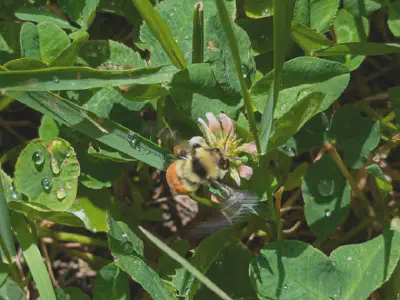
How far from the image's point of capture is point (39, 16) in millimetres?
2068

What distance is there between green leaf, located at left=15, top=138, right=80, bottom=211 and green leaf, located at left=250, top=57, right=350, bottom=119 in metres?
0.63

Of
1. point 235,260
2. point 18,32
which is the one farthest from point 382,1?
point 18,32

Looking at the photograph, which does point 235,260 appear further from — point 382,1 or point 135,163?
point 382,1

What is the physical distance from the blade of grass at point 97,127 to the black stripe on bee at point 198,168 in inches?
6.2

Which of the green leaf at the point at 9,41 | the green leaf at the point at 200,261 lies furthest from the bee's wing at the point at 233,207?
the green leaf at the point at 9,41

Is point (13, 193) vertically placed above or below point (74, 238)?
above

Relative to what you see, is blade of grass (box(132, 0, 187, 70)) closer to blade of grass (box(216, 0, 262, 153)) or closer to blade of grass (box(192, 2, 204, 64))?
blade of grass (box(192, 2, 204, 64))

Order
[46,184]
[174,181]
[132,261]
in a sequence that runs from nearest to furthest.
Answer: [174,181], [132,261], [46,184]

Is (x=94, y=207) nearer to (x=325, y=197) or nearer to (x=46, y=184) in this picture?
(x=46, y=184)

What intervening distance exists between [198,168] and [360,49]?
641mm

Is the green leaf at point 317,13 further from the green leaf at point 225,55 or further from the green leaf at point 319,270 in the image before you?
the green leaf at point 319,270

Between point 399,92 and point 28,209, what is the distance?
4.03ft

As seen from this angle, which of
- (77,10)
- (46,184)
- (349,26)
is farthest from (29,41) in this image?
(349,26)

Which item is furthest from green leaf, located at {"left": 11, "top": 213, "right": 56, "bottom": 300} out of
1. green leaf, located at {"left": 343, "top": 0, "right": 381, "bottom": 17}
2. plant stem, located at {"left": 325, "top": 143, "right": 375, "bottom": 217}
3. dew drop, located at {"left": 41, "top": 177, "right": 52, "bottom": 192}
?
green leaf, located at {"left": 343, "top": 0, "right": 381, "bottom": 17}
